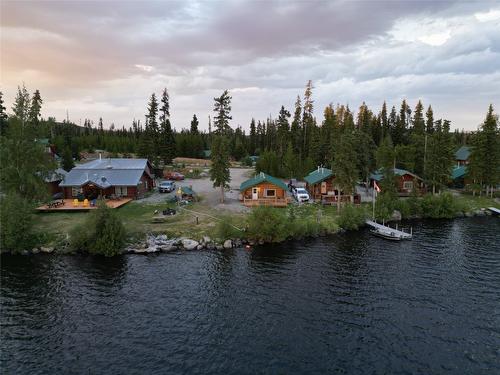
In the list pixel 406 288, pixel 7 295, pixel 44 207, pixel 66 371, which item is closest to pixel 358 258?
pixel 406 288

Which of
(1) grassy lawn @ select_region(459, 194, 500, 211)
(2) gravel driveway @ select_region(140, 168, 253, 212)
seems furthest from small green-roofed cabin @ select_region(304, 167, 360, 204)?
(1) grassy lawn @ select_region(459, 194, 500, 211)

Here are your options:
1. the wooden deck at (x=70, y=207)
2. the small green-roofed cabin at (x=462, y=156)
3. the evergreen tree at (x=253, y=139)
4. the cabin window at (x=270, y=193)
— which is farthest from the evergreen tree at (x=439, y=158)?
the evergreen tree at (x=253, y=139)

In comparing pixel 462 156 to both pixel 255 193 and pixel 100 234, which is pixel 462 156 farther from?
pixel 100 234

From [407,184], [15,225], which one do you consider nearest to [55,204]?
[15,225]

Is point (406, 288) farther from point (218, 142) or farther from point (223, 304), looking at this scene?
point (218, 142)

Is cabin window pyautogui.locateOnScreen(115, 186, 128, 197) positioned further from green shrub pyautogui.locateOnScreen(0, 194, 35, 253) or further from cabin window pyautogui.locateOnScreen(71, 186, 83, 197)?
green shrub pyautogui.locateOnScreen(0, 194, 35, 253)
